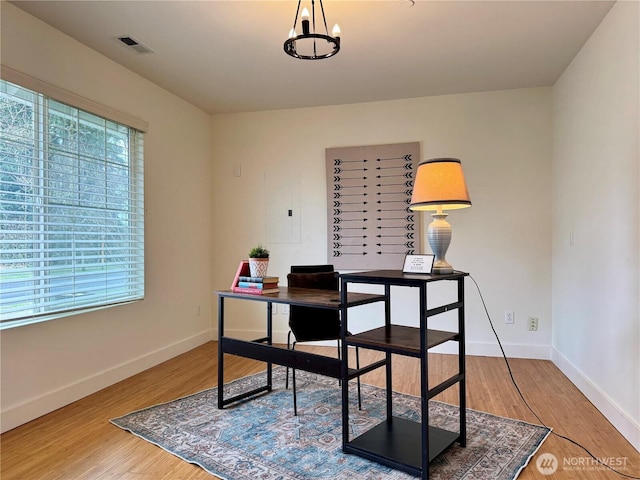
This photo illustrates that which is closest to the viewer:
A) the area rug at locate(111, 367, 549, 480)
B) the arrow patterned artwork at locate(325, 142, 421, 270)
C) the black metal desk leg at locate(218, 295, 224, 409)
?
the area rug at locate(111, 367, 549, 480)

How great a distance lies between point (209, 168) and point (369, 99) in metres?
1.93

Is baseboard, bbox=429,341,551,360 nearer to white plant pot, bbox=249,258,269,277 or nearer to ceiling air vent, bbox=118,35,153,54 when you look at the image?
white plant pot, bbox=249,258,269,277

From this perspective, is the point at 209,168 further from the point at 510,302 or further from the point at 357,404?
the point at 510,302

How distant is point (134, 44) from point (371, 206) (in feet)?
8.15

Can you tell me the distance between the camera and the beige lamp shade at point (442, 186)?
2.03m

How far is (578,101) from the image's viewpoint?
3121mm

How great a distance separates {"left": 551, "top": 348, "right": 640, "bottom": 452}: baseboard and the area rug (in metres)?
0.43

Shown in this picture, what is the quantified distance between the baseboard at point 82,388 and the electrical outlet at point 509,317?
314 cm

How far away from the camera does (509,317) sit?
153 inches

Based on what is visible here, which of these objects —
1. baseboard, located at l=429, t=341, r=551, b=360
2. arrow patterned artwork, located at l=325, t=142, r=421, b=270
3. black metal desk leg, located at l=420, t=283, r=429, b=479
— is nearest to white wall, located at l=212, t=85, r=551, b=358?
baseboard, located at l=429, t=341, r=551, b=360

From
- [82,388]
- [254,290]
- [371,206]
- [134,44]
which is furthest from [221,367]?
[134,44]

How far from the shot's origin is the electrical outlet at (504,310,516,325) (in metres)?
3.89

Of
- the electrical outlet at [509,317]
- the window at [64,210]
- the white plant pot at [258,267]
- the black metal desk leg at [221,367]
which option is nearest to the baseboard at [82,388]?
the window at [64,210]

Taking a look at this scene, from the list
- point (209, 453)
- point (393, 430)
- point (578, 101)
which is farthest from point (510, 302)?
point (209, 453)
